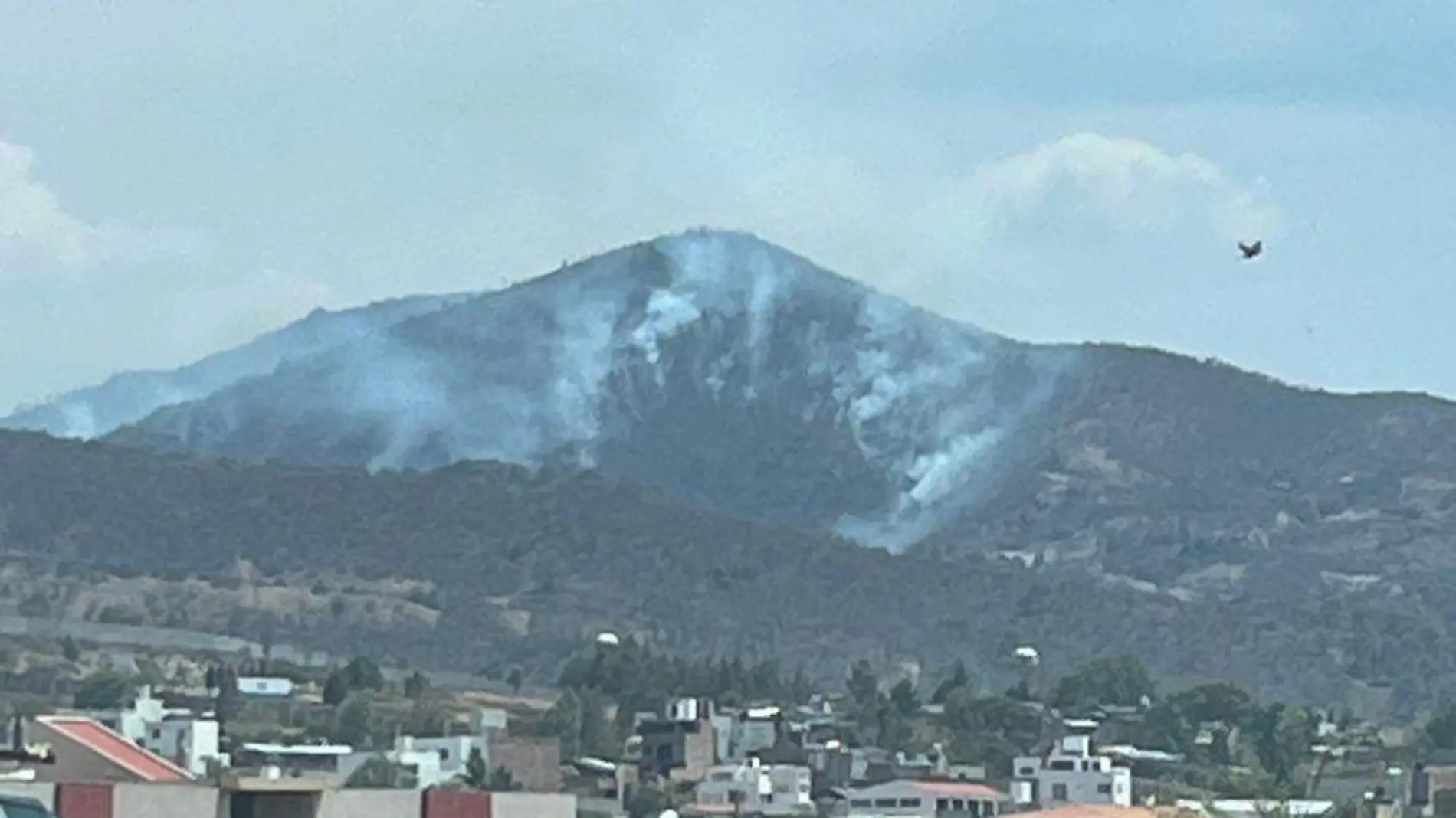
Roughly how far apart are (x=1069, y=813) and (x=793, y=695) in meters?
97.3

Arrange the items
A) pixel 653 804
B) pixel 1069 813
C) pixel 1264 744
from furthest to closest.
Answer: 1. pixel 1264 744
2. pixel 653 804
3. pixel 1069 813

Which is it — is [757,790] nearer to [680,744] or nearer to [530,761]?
[530,761]

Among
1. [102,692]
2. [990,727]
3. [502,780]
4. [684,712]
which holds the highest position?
[102,692]

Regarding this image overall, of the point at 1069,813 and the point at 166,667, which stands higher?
the point at 166,667

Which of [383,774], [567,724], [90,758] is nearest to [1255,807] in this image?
[383,774]

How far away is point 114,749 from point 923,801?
6237 cm

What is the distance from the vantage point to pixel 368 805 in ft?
194

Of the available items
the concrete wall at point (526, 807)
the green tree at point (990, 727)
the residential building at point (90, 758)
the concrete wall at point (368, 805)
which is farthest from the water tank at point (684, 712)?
the concrete wall at point (368, 805)

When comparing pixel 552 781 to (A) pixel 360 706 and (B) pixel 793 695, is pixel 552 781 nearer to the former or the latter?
(A) pixel 360 706

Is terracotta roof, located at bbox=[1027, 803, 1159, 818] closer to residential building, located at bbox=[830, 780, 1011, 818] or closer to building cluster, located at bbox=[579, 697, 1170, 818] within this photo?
building cluster, located at bbox=[579, 697, 1170, 818]

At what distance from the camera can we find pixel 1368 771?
143250 mm

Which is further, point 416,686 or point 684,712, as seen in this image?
point 416,686

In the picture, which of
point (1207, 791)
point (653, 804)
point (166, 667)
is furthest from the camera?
point (166, 667)

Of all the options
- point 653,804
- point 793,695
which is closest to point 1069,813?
point 653,804
